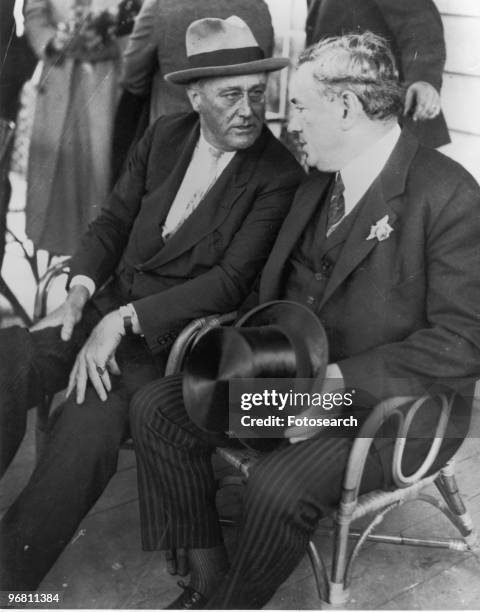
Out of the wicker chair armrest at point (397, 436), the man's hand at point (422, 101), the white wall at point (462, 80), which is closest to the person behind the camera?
the wicker chair armrest at point (397, 436)

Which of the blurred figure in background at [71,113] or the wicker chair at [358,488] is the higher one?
the blurred figure in background at [71,113]

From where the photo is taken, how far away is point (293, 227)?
216cm

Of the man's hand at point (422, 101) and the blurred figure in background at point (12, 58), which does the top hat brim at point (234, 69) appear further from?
the blurred figure in background at point (12, 58)

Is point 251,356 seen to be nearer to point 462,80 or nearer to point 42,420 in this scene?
point 42,420

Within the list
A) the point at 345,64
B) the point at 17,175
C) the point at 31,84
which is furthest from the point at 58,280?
the point at 345,64

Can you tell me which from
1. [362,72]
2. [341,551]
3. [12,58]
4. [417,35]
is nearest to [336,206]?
[362,72]

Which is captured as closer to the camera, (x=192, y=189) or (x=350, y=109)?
(x=350, y=109)

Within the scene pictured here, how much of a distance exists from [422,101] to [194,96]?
71cm

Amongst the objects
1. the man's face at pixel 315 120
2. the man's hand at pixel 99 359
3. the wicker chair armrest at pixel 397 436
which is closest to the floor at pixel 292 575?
the wicker chair armrest at pixel 397 436

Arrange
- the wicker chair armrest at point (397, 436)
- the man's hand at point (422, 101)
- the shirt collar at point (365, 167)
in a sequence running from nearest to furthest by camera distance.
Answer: the wicker chair armrest at point (397, 436) → the shirt collar at point (365, 167) → the man's hand at point (422, 101)


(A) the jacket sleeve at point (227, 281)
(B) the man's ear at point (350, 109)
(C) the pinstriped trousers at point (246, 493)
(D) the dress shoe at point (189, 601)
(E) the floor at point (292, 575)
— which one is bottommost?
(E) the floor at point (292, 575)

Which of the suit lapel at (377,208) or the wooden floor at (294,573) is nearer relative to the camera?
the suit lapel at (377,208)

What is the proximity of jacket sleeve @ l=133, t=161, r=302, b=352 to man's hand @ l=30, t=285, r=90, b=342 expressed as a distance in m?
0.24

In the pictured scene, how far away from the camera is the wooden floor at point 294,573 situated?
2098mm
